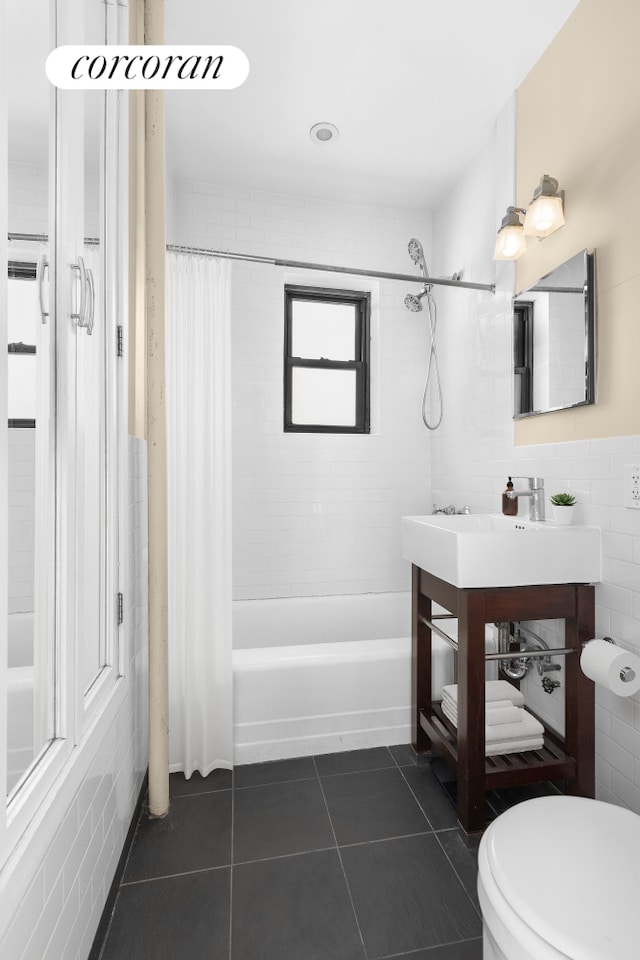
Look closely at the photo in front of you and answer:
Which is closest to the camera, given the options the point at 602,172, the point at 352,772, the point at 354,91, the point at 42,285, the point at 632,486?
the point at 42,285

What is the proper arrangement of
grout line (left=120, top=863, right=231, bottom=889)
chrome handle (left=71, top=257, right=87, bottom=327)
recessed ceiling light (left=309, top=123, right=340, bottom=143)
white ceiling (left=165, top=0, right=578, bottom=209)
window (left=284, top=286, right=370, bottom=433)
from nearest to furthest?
chrome handle (left=71, top=257, right=87, bottom=327)
grout line (left=120, top=863, right=231, bottom=889)
white ceiling (left=165, top=0, right=578, bottom=209)
recessed ceiling light (left=309, top=123, right=340, bottom=143)
window (left=284, top=286, right=370, bottom=433)

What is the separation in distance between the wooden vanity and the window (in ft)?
5.04

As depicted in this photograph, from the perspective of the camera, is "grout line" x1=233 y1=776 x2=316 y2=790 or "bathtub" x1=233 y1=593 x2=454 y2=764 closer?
"grout line" x1=233 y1=776 x2=316 y2=790

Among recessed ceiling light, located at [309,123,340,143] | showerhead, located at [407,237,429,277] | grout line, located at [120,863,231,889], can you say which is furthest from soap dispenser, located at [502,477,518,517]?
recessed ceiling light, located at [309,123,340,143]

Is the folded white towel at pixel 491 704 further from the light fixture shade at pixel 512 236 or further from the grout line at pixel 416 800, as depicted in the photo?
the light fixture shade at pixel 512 236

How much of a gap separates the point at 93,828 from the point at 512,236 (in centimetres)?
228

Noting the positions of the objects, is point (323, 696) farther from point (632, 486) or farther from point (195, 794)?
point (632, 486)

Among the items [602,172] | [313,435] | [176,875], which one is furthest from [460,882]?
[602,172]

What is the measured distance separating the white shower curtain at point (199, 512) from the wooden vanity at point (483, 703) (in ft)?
2.79

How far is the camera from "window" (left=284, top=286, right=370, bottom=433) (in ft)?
9.66

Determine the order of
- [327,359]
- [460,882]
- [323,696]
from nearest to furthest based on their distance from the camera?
[460,882] < [323,696] < [327,359]

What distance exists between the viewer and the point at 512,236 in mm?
1866

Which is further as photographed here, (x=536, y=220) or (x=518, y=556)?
(x=536, y=220)

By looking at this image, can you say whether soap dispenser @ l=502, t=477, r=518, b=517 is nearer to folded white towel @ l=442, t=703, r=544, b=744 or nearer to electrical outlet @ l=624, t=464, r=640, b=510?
electrical outlet @ l=624, t=464, r=640, b=510
